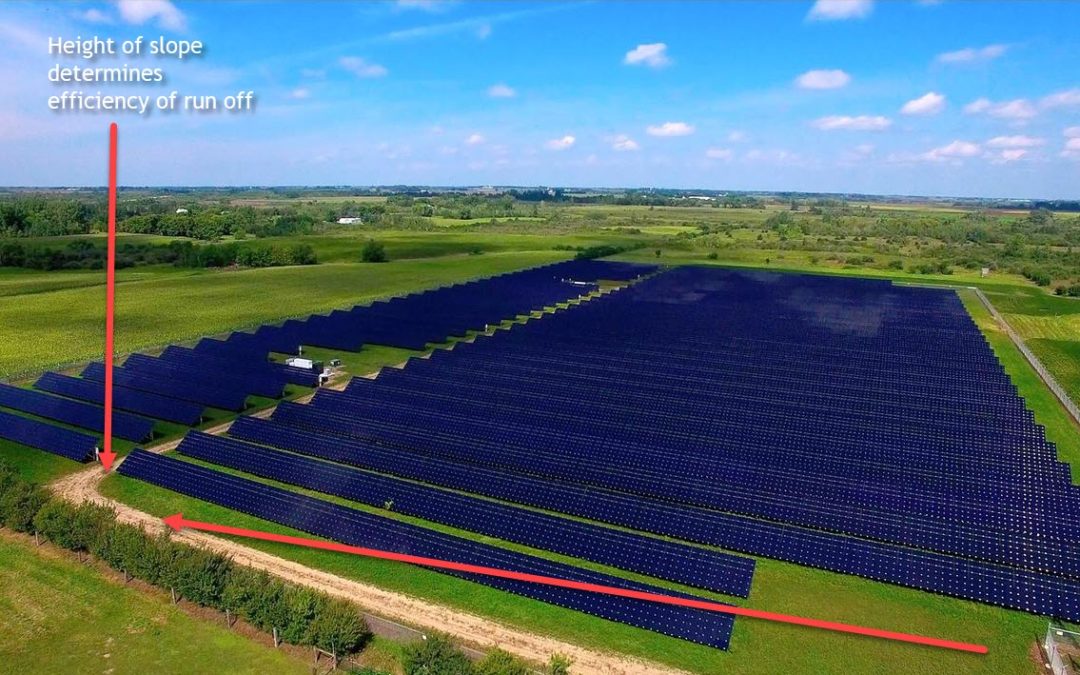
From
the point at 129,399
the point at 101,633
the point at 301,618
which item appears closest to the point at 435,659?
the point at 301,618

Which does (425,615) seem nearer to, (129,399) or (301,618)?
(301,618)

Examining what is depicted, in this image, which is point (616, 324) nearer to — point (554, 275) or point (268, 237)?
point (554, 275)

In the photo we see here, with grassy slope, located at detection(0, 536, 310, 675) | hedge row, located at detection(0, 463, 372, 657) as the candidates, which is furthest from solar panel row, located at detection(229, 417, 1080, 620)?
grassy slope, located at detection(0, 536, 310, 675)

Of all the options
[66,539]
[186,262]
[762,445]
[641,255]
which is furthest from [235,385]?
[641,255]

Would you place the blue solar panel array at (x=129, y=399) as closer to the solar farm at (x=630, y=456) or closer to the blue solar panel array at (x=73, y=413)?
the solar farm at (x=630, y=456)

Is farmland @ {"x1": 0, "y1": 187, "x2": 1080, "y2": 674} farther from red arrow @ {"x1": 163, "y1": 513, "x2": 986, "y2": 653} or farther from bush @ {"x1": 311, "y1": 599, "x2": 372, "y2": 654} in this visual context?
bush @ {"x1": 311, "y1": 599, "x2": 372, "y2": 654}

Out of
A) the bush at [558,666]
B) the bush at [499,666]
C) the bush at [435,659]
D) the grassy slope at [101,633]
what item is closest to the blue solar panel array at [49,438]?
the grassy slope at [101,633]

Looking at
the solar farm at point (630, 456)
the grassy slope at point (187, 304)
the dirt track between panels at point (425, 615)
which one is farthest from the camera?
the grassy slope at point (187, 304)
